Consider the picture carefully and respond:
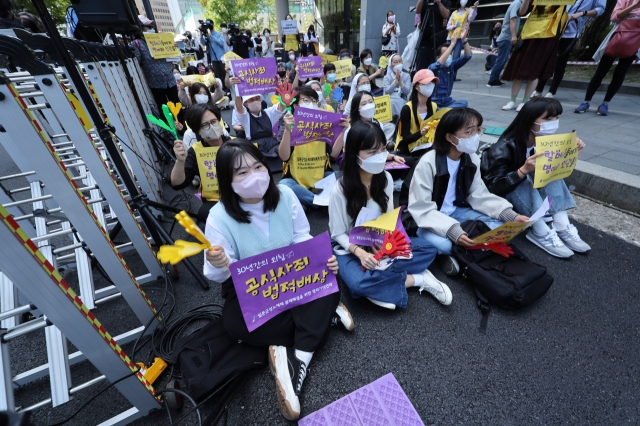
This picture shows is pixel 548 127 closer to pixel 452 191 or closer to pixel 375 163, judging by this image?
pixel 452 191

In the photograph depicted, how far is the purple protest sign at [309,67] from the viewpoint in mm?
5652

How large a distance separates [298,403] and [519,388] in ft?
4.13

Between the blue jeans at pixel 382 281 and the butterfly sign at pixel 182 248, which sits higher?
the butterfly sign at pixel 182 248

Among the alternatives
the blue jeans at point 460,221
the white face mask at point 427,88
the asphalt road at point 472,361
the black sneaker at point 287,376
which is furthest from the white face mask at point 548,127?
the black sneaker at point 287,376

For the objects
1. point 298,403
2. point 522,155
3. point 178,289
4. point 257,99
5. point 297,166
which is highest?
point 257,99

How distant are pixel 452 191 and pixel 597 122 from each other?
13.9ft

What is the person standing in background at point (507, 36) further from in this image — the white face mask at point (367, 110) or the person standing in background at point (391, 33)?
the white face mask at point (367, 110)

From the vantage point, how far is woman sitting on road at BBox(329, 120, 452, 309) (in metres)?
1.99

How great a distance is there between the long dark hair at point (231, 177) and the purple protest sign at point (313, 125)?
135 cm

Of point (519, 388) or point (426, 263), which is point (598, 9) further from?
point (519, 388)

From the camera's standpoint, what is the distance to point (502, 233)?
6.64 ft

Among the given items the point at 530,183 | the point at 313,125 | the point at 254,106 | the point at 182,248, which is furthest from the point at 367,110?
the point at 182,248

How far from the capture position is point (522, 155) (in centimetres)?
257

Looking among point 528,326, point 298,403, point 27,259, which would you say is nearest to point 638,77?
point 528,326
